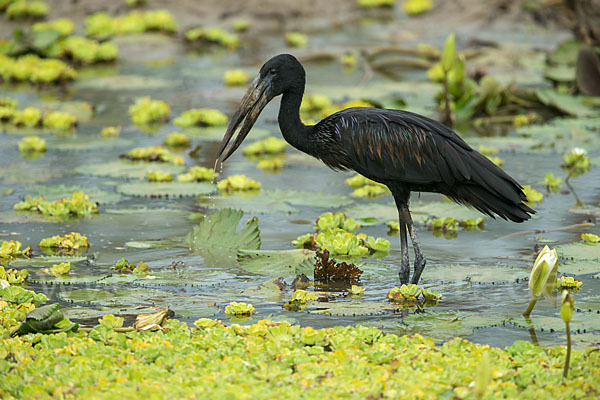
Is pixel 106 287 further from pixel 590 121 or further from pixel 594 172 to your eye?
pixel 590 121

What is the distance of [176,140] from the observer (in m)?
9.80

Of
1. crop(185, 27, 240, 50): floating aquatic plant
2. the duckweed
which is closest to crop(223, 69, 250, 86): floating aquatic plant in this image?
the duckweed

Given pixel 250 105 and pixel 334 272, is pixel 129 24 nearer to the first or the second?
pixel 250 105

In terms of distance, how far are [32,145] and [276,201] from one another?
10.1ft

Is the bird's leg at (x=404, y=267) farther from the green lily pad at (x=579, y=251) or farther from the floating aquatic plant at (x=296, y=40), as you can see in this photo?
the floating aquatic plant at (x=296, y=40)

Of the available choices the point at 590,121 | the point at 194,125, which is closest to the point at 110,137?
the point at 194,125

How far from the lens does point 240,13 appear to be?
17.6 m

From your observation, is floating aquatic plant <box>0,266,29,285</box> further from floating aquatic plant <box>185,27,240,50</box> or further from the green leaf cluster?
floating aquatic plant <box>185,27,240,50</box>

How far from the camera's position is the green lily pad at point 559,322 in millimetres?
4828

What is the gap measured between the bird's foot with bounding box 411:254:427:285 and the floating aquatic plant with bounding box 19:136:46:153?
5062 mm

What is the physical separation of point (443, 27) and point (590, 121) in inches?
274

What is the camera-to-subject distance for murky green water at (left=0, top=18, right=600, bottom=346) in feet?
17.0

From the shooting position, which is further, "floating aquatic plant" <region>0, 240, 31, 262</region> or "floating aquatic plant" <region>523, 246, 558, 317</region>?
"floating aquatic plant" <region>0, 240, 31, 262</region>

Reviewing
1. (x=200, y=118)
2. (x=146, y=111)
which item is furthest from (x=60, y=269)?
(x=146, y=111)
